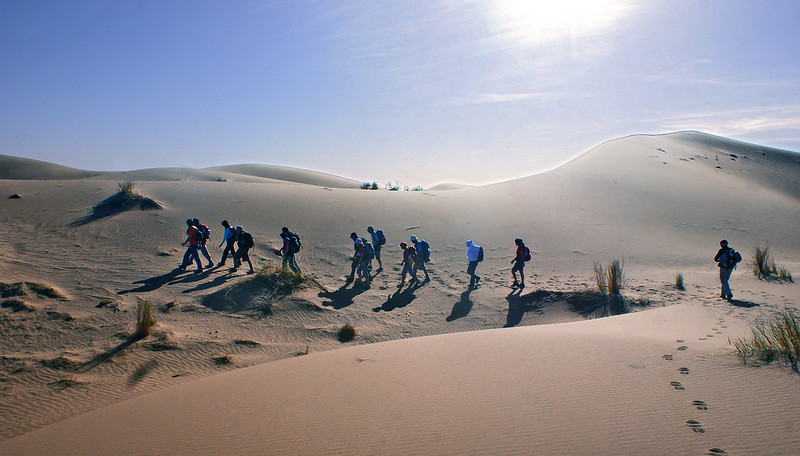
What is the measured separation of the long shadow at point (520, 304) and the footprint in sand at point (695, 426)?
6.22m

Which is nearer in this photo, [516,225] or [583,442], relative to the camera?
[583,442]

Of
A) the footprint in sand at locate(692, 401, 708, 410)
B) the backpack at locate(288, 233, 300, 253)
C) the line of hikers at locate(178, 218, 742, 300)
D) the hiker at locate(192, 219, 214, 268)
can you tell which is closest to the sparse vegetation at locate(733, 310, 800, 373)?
the footprint in sand at locate(692, 401, 708, 410)

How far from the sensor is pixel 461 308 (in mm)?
10938

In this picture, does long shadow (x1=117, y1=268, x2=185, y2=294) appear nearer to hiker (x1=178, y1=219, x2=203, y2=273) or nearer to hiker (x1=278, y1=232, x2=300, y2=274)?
hiker (x1=178, y1=219, x2=203, y2=273)

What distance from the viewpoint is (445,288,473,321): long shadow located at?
10.4 metres

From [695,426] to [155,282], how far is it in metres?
10.9

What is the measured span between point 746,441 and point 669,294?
887 centimetres

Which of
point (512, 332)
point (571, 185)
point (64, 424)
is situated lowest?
point (64, 424)

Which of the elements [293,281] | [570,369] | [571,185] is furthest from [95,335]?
[571,185]

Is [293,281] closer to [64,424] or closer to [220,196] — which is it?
[64,424]

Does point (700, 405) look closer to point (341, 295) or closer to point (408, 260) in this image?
point (341, 295)

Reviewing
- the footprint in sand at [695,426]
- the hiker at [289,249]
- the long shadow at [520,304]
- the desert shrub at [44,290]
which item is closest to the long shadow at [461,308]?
the long shadow at [520,304]

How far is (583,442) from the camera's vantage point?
3324mm

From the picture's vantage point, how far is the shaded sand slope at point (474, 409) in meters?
3.40
